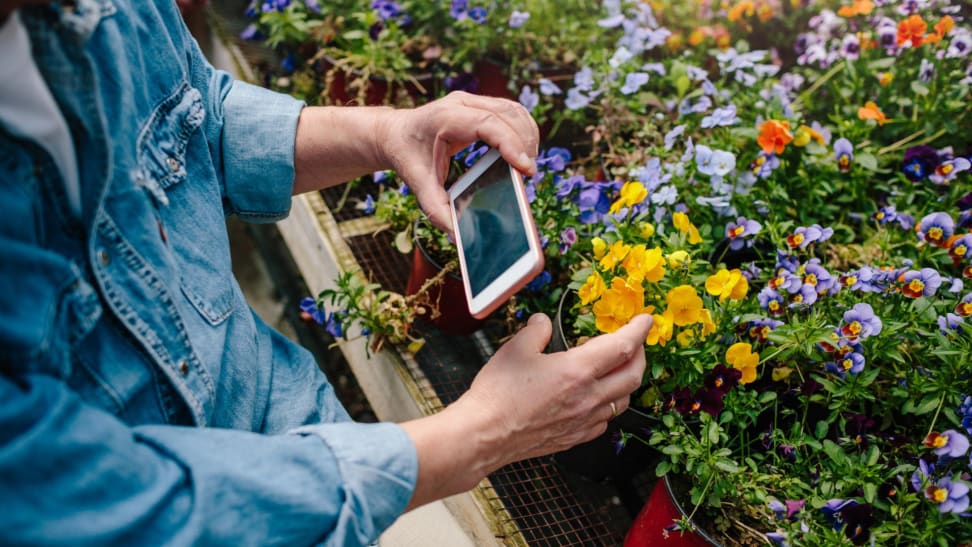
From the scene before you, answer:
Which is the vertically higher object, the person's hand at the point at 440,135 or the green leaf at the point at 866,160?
the person's hand at the point at 440,135

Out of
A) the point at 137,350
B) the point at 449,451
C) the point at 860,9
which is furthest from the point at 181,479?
the point at 860,9

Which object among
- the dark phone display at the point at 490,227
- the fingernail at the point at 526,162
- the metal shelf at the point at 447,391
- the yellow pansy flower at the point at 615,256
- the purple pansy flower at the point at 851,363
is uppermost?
the fingernail at the point at 526,162

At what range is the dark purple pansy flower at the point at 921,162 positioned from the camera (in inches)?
57.4

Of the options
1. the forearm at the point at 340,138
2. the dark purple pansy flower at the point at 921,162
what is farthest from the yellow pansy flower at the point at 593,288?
the dark purple pansy flower at the point at 921,162

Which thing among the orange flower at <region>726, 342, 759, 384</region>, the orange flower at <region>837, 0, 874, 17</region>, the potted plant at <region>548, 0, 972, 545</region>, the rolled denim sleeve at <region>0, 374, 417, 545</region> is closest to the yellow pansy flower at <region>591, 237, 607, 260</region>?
the potted plant at <region>548, 0, 972, 545</region>

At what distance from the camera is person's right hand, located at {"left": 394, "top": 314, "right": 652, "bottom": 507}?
2.67ft

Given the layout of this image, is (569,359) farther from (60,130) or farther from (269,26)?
(269,26)

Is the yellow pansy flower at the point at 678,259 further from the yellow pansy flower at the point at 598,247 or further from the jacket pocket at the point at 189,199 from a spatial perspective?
the jacket pocket at the point at 189,199

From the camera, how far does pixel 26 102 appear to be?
0.60 m

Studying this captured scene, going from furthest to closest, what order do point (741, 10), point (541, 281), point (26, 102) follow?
point (741, 10)
point (541, 281)
point (26, 102)

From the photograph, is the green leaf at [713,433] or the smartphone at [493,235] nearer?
the smartphone at [493,235]

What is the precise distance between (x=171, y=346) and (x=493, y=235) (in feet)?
1.20

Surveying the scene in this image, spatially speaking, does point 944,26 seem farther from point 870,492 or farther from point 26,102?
point 26,102

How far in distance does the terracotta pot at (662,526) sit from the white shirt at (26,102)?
85 cm
